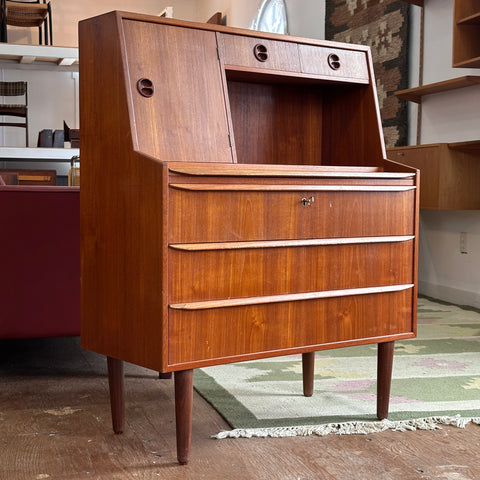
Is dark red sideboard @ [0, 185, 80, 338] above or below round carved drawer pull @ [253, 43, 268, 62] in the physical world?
below

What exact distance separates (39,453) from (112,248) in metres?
0.61

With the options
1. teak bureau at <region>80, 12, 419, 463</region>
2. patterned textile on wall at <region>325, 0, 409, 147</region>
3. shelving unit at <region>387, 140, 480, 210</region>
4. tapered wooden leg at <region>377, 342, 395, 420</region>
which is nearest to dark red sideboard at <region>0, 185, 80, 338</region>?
teak bureau at <region>80, 12, 419, 463</region>

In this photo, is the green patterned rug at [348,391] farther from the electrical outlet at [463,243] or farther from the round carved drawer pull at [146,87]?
the electrical outlet at [463,243]

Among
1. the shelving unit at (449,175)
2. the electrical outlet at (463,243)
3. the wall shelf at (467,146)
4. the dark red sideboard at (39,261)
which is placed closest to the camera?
the dark red sideboard at (39,261)

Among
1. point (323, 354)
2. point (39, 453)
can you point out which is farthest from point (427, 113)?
point (39, 453)

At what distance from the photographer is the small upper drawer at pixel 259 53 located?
2.07 m

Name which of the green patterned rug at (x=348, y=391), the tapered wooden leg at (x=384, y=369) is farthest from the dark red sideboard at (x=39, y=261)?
the tapered wooden leg at (x=384, y=369)

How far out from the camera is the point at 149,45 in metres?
1.91

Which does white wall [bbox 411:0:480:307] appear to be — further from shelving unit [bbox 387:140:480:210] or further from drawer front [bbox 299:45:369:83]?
drawer front [bbox 299:45:369:83]

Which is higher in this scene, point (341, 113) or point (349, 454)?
point (341, 113)

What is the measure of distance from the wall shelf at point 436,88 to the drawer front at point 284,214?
2.29 meters

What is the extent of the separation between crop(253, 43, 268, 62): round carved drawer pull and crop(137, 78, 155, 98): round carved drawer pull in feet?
1.25

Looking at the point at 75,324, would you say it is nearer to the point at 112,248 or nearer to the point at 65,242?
the point at 65,242

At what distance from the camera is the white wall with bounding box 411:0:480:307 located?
178 inches
